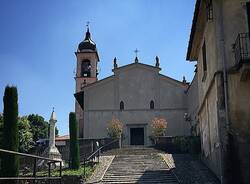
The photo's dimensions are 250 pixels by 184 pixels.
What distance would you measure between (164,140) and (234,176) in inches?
774

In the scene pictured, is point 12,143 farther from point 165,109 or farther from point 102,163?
point 165,109

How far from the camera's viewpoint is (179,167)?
2259 centimetres

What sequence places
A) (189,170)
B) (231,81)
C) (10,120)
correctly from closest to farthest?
(231,81) < (189,170) < (10,120)

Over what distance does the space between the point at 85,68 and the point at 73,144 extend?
26.2 meters

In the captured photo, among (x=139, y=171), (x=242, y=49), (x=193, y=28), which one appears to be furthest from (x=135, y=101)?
(x=242, y=49)

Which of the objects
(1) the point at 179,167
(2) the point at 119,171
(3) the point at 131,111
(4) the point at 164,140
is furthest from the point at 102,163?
(3) the point at 131,111

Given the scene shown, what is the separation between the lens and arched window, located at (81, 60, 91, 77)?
53.0 m

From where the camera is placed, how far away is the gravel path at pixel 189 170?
59.9 ft

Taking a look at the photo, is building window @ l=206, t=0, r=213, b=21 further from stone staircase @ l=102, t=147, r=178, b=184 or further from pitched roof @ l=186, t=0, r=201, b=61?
stone staircase @ l=102, t=147, r=178, b=184

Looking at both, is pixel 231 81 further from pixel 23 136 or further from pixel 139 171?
pixel 23 136

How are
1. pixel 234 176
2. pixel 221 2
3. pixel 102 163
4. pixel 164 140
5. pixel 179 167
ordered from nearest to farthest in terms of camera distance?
pixel 234 176 → pixel 221 2 → pixel 179 167 → pixel 102 163 → pixel 164 140

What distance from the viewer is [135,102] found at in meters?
43.8

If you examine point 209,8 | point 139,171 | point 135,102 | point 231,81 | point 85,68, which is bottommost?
point 139,171

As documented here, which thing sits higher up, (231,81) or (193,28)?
(193,28)
